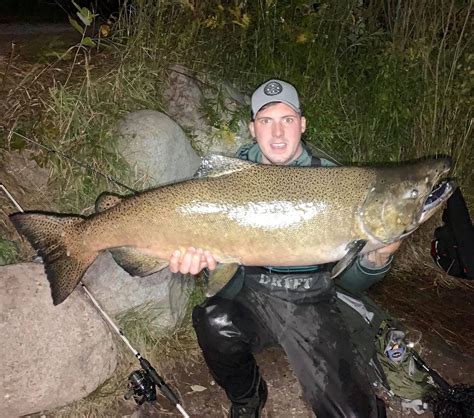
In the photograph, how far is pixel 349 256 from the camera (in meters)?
2.69

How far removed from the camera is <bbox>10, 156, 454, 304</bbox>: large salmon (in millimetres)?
2705

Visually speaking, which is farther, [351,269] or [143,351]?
[143,351]

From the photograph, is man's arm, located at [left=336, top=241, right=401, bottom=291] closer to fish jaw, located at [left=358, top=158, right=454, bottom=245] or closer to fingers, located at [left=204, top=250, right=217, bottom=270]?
fish jaw, located at [left=358, top=158, right=454, bottom=245]

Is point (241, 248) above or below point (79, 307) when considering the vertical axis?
above

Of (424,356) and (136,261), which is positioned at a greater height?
(136,261)

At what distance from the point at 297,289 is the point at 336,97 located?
8.54 ft

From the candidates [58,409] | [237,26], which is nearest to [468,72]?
[237,26]

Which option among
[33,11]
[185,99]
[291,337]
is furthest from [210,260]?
[33,11]

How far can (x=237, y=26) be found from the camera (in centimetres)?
529

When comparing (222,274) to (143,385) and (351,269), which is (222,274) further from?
(143,385)

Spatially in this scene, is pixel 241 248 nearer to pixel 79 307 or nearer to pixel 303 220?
pixel 303 220

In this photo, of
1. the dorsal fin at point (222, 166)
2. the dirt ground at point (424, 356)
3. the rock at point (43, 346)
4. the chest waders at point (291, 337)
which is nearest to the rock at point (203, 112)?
the dirt ground at point (424, 356)

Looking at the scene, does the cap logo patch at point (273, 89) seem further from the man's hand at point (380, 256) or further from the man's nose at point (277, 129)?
the man's hand at point (380, 256)

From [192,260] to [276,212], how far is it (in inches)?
19.2
